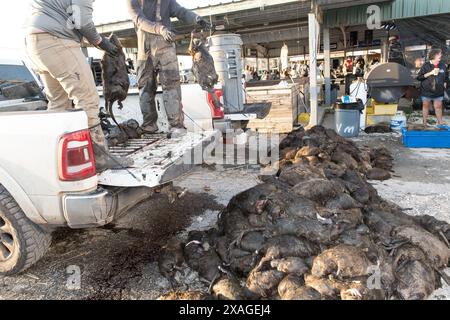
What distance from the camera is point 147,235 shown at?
12.8 ft

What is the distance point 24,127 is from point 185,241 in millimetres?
1781

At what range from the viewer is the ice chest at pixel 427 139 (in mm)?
7188

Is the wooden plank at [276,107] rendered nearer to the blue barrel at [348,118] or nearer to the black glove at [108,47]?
the blue barrel at [348,118]

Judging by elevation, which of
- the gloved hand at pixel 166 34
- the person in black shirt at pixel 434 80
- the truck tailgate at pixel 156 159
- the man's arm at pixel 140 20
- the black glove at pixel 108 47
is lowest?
the truck tailgate at pixel 156 159

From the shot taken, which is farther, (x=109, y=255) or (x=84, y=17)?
(x=109, y=255)

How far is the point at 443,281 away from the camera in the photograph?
113 inches

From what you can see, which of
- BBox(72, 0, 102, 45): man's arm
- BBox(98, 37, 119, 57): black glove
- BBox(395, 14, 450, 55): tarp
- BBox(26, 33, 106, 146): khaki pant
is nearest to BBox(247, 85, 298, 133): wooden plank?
BBox(98, 37, 119, 57): black glove

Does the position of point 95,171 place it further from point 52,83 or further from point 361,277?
point 361,277

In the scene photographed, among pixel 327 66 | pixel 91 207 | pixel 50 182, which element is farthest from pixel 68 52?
pixel 327 66

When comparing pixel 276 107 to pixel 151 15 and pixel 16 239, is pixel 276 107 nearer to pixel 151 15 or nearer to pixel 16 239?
pixel 151 15

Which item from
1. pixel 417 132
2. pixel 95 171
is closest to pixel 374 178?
pixel 417 132

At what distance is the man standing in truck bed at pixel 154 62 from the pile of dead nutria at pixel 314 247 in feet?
5.19

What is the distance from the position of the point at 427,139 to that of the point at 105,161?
22.6 feet

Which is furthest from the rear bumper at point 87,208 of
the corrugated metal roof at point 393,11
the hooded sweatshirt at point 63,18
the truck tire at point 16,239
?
the corrugated metal roof at point 393,11
